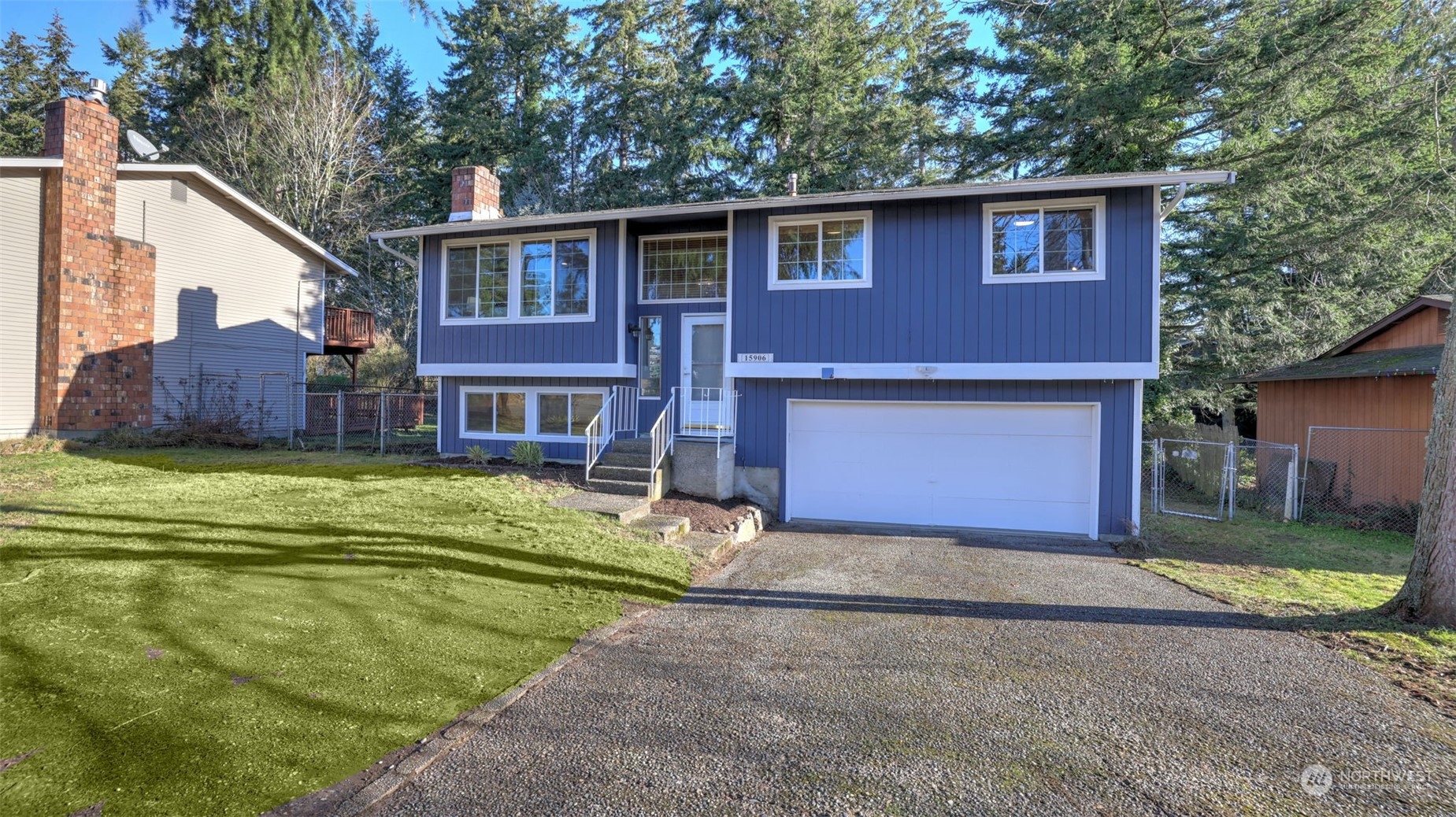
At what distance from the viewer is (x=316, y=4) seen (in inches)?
984

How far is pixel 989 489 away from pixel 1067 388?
1.77 m

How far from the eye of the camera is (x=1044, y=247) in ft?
30.3

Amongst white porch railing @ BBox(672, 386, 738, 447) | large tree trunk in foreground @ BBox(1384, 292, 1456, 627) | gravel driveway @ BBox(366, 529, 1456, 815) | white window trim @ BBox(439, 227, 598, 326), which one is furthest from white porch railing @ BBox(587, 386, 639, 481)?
large tree trunk in foreground @ BBox(1384, 292, 1456, 627)

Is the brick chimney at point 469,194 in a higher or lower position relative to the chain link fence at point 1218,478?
higher

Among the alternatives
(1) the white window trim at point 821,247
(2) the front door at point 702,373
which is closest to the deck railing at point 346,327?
(2) the front door at point 702,373

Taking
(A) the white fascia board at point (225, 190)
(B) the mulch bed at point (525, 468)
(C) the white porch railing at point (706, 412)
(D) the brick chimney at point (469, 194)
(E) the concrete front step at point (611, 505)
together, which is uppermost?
(A) the white fascia board at point (225, 190)

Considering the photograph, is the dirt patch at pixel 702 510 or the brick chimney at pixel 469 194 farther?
the brick chimney at pixel 469 194

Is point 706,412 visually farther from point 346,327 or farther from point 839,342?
point 346,327

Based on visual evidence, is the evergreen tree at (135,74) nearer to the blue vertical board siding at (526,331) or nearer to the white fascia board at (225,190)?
the white fascia board at (225,190)

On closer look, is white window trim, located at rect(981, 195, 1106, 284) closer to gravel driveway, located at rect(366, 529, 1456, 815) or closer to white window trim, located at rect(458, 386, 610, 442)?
gravel driveway, located at rect(366, 529, 1456, 815)

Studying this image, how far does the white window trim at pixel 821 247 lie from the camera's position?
32.3ft

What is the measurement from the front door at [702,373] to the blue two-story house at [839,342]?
0.04 meters

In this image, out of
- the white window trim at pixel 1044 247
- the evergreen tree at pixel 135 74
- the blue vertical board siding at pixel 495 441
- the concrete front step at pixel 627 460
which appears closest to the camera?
the white window trim at pixel 1044 247

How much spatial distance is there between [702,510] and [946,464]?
3.69m
